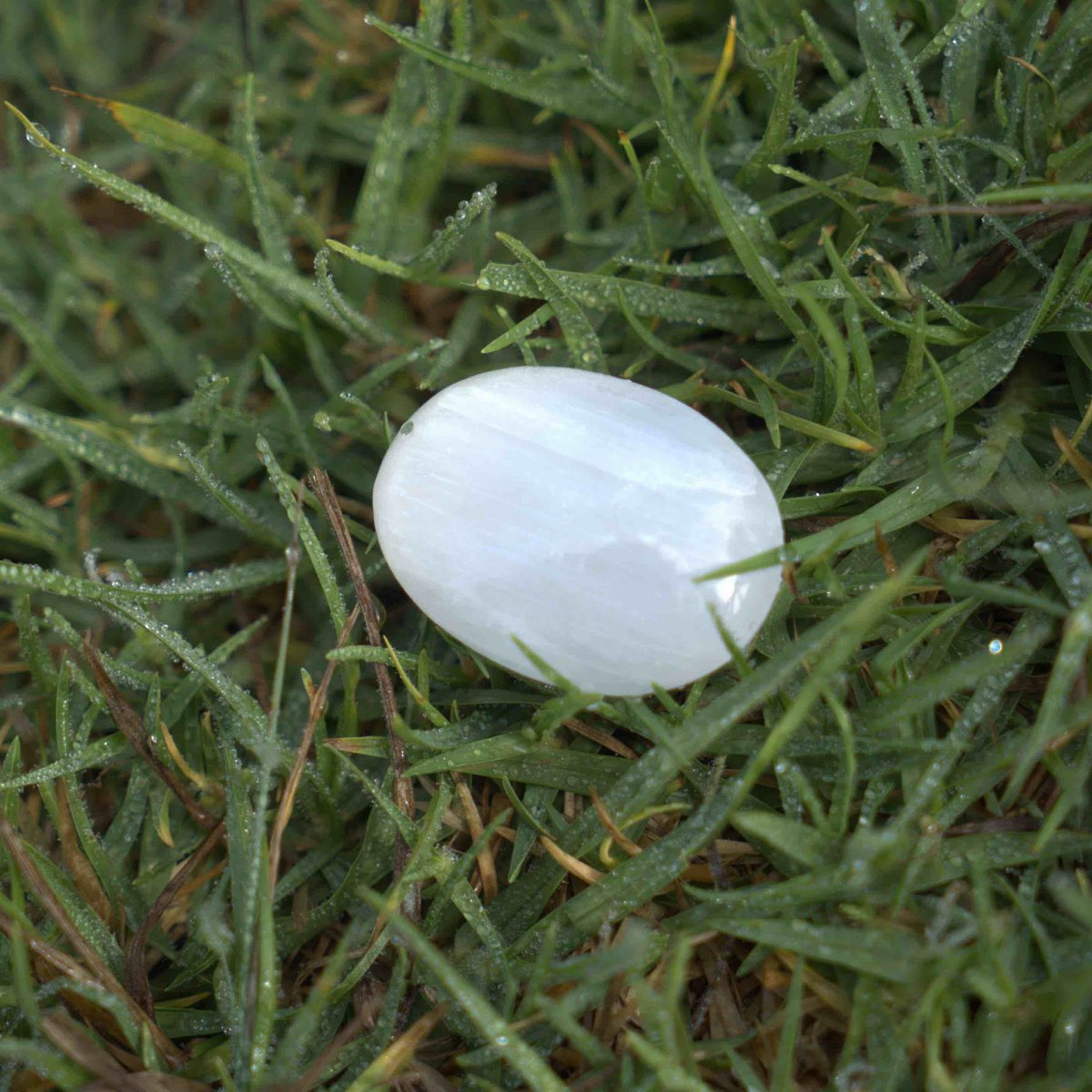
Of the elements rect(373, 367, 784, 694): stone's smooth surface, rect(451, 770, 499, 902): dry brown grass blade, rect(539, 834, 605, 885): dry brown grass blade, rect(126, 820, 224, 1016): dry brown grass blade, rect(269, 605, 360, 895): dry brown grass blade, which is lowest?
rect(126, 820, 224, 1016): dry brown grass blade

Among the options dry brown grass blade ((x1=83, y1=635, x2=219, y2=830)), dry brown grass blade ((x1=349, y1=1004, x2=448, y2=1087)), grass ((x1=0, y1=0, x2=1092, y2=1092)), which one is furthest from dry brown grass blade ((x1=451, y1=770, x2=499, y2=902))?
dry brown grass blade ((x1=83, y1=635, x2=219, y2=830))

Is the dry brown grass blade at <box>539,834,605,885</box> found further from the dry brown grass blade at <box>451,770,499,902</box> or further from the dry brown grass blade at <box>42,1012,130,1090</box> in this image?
the dry brown grass blade at <box>42,1012,130,1090</box>

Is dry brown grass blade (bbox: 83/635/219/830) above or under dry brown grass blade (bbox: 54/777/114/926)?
above

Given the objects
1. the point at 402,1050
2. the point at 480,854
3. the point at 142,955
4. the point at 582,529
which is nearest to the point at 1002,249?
the point at 582,529

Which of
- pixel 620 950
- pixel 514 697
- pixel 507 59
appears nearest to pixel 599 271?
pixel 507 59

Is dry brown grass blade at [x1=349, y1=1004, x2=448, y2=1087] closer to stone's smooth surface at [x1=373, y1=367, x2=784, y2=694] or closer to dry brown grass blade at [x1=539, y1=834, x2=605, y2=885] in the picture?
dry brown grass blade at [x1=539, y1=834, x2=605, y2=885]

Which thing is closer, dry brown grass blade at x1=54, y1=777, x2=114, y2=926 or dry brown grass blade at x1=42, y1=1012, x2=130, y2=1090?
dry brown grass blade at x1=42, y1=1012, x2=130, y2=1090

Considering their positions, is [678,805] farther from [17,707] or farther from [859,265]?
[17,707]

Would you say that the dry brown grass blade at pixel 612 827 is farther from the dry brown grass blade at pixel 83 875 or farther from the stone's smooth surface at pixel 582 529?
the dry brown grass blade at pixel 83 875

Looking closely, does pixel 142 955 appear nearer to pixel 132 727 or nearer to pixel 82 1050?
pixel 82 1050
